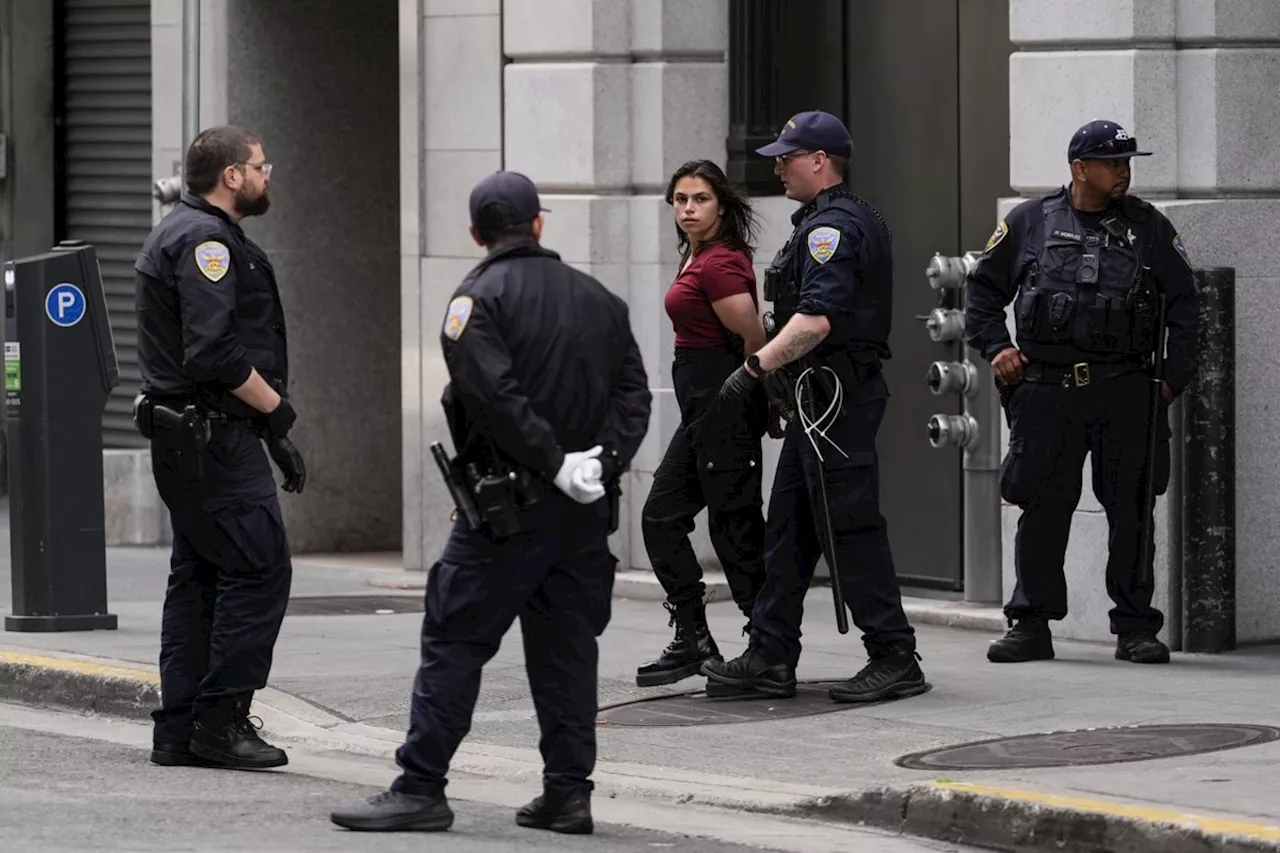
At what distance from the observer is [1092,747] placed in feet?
26.7

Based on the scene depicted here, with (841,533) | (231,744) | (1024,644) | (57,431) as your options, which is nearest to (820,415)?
(841,533)

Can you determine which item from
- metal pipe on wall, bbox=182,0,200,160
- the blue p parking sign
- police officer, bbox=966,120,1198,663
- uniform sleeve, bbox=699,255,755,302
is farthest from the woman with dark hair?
metal pipe on wall, bbox=182,0,200,160

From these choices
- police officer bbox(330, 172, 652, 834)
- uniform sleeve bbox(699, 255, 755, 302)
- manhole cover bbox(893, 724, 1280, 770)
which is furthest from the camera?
uniform sleeve bbox(699, 255, 755, 302)

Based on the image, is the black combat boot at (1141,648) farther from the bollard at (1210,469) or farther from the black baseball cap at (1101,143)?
the black baseball cap at (1101,143)

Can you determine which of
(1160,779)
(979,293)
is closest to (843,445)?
(979,293)

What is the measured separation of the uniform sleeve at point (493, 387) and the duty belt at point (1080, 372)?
329cm

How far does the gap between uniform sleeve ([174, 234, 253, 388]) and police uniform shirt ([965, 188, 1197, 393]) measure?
121 inches

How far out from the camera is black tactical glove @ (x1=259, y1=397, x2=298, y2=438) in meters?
8.27

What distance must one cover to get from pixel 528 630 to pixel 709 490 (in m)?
2.23

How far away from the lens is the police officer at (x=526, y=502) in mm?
7098

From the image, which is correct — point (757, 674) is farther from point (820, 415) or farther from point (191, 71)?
point (191, 71)

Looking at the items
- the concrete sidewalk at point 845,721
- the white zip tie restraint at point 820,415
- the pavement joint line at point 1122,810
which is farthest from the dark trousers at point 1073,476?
the pavement joint line at point 1122,810

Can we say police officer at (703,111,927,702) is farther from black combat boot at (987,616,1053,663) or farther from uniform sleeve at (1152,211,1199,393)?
uniform sleeve at (1152,211,1199,393)

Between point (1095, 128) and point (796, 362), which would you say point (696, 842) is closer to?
point (796, 362)
